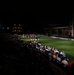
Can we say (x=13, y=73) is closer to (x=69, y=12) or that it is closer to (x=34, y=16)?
(x=69, y=12)

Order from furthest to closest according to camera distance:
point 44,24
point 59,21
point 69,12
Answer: point 44,24
point 59,21
point 69,12

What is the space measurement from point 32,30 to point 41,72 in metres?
145

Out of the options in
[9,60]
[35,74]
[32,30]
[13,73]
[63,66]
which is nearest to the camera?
[13,73]

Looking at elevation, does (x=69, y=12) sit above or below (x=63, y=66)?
above

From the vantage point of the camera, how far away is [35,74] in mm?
9523

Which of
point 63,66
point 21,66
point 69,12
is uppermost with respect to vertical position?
point 69,12

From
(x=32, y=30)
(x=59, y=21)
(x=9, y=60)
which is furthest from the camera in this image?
(x=32, y=30)

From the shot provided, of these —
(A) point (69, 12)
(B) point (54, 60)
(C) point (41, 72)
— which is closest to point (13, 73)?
(C) point (41, 72)

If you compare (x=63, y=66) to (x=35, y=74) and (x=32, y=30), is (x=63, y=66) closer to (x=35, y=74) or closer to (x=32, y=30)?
(x=35, y=74)

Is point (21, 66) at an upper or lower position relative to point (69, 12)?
lower

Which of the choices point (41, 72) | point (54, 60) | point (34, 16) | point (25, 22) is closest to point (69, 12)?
point (34, 16)

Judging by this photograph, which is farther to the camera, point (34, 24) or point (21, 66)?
point (34, 24)

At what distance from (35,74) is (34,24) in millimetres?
147724

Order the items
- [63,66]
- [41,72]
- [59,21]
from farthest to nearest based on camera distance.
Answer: [59,21], [63,66], [41,72]
